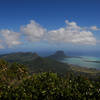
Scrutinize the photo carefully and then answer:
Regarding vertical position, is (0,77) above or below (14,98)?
below

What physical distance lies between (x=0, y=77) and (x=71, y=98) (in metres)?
65.5

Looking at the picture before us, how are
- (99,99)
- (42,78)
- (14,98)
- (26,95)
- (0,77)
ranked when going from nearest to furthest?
1. (99,99)
2. (26,95)
3. (14,98)
4. (42,78)
5. (0,77)

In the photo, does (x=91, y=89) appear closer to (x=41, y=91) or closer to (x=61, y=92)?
(x=61, y=92)

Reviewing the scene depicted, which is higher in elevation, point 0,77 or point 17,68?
point 17,68

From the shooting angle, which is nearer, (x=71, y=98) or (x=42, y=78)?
(x=71, y=98)

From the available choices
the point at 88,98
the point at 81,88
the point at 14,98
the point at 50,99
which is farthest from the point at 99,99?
the point at 14,98

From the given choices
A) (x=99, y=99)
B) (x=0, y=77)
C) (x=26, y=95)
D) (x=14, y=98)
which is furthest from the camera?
(x=0, y=77)

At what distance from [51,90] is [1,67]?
61163mm

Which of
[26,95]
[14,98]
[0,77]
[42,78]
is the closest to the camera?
[26,95]

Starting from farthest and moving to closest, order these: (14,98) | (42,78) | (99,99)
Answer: (42,78) → (14,98) → (99,99)

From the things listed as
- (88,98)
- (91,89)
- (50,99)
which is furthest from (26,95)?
(91,89)

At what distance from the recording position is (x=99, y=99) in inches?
955

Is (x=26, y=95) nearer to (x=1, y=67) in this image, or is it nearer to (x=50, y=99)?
(x=50, y=99)

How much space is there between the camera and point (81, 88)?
29391mm
